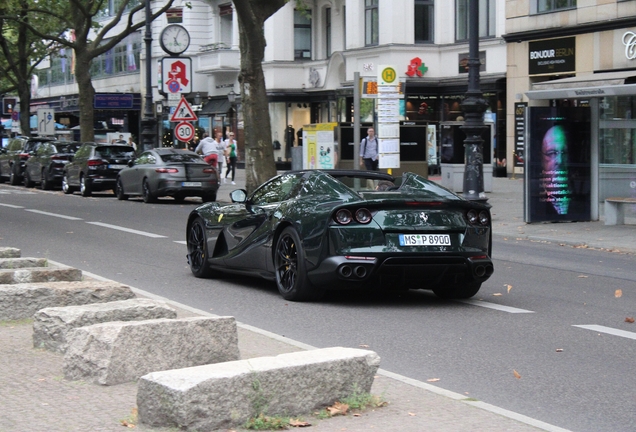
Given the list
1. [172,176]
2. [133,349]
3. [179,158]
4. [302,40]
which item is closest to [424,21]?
[302,40]

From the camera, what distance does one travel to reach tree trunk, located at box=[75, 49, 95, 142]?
44.2m

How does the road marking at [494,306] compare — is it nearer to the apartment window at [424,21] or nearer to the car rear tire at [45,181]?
the car rear tire at [45,181]

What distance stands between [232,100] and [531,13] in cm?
1764

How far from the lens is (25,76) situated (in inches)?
2205

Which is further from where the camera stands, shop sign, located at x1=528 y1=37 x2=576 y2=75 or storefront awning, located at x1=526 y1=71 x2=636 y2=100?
shop sign, located at x1=528 y1=37 x2=576 y2=75

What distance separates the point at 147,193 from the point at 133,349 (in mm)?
22627

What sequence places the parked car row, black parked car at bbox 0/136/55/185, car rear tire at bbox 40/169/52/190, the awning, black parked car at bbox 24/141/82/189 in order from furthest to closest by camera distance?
the awning → black parked car at bbox 0/136/55/185 → car rear tire at bbox 40/169/52/190 → black parked car at bbox 24/141/82/189 → the parked car row

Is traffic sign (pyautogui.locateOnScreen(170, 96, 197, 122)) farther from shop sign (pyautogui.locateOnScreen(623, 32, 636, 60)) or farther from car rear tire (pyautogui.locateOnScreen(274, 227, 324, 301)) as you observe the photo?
car rear tire (pyautogui.locateOnScreen(274, 227, 324, 301))

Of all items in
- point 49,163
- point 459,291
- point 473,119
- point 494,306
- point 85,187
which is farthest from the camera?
point 49,163

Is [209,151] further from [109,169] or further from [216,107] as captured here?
[216,107]

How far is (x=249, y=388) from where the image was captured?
18.2 feet

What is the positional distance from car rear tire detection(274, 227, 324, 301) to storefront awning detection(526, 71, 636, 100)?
1026 cm


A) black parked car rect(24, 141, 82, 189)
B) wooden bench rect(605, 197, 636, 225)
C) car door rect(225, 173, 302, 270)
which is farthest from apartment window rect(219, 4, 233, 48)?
car door rect(225, 173, 302, 270)

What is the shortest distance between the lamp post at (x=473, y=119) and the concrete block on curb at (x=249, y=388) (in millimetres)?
16092
